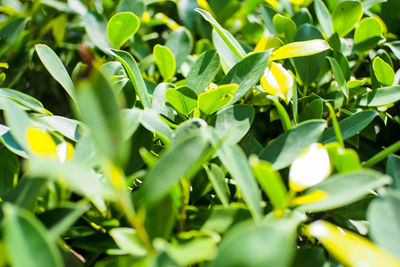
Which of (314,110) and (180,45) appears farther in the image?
(180,45)

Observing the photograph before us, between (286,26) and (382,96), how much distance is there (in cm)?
24

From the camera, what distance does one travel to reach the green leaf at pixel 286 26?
32.0 inches

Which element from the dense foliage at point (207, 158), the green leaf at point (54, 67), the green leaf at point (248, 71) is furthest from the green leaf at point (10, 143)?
the green leaf at point (248, 71)

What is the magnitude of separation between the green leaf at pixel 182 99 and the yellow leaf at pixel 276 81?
12cm

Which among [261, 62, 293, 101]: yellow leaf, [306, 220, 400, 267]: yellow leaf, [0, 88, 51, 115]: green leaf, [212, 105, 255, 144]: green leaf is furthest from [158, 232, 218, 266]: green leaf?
[0, 88, 51, 115]: green leaf

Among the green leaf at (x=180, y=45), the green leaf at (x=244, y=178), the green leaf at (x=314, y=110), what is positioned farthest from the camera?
the green leaf at (x=180, y=45)

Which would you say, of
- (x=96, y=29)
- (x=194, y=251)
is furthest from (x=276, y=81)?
(x=96, y=29)

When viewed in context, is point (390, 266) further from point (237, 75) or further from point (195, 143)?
point (237, 75)

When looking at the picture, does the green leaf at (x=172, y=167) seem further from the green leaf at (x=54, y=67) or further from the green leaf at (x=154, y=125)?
the green leaf at (x=54, y=67)

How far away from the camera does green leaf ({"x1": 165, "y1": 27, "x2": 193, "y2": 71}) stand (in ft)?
2.92

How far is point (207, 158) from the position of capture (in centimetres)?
49

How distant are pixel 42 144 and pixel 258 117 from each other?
0.54 meters

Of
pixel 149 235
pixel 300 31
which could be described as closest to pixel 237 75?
pixel 300 31

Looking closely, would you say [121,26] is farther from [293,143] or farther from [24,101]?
[293,143]
